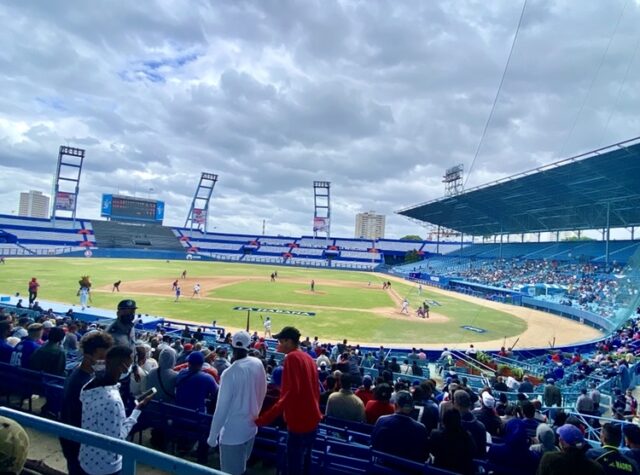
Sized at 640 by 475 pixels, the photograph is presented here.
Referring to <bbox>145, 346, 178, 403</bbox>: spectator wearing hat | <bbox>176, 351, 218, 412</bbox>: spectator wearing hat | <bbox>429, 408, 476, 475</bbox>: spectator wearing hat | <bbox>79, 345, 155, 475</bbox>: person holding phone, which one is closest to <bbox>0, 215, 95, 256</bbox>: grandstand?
<bbox>145, 346, 178, 403</bbox>: spectator wearing hat

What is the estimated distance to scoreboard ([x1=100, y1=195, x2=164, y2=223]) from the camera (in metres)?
97.6

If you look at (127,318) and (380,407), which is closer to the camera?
(380,407)

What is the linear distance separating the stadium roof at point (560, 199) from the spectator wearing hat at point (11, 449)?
1444 inches

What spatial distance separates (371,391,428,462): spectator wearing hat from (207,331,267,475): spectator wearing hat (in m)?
1.47

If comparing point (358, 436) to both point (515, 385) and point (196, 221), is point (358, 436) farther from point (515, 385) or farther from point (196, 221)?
point (196, 221)

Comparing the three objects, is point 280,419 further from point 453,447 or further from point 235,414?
point 453,447

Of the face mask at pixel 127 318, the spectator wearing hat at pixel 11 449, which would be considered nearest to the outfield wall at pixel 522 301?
the face mask at pixel 127 318

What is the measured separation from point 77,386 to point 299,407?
213 cm

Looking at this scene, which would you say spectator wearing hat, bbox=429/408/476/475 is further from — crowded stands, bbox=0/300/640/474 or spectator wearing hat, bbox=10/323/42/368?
spectator wearing hat, bbox=10/323/42/368

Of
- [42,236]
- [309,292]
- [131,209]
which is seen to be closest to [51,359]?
[309,292]

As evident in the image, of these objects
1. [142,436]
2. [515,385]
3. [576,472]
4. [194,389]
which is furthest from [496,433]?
[515,385]

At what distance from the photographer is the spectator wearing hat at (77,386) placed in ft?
11.4

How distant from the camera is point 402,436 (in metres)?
4.20

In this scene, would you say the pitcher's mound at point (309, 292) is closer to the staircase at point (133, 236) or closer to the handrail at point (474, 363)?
the handrail at point (474, 363)
